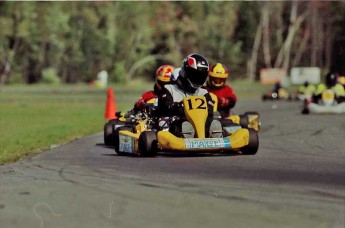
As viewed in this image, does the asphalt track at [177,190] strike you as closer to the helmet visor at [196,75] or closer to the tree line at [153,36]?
the helmet visor at [196,75]

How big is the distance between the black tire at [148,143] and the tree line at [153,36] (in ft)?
208

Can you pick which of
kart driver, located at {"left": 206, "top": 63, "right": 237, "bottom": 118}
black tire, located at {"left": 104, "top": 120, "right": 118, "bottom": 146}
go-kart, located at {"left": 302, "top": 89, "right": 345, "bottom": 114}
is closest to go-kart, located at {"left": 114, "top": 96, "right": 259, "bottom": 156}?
black tire, located at {"left": 104, "top": 120, "right": 118, "bottom": 146}

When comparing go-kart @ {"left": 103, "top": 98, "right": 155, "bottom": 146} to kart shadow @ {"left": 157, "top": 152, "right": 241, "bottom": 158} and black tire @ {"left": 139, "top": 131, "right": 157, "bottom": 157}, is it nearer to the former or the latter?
kart shadow @ {"left": 157, "top": 152, "right": 241, "bottom": 158}

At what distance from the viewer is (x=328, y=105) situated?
25.3m

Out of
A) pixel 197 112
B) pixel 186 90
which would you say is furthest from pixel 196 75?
pixel 197 112

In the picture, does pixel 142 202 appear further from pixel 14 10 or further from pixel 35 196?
pixel 14 10

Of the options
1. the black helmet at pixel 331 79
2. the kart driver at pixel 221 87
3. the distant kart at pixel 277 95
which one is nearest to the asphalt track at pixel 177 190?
the kart driver at pixel 221 87

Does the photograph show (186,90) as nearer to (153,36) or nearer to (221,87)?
(221,87)

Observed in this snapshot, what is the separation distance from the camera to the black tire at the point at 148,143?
11602 millimetres

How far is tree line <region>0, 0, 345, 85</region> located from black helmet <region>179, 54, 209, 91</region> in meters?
62.7

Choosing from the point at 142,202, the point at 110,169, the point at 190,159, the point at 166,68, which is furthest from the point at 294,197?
the point at 166,68

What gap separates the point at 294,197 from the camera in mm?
7148

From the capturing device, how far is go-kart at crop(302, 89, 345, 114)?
2522 centimetres

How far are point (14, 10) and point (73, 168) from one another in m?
65.3
